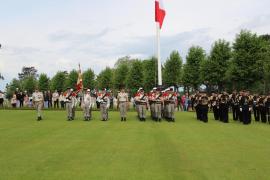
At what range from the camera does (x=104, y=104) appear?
80.6 ft

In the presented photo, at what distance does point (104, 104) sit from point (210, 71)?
3176 cm

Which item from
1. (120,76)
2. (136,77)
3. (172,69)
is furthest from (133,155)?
(120,76)

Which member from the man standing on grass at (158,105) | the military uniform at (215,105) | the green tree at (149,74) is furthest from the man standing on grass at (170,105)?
the green tree at (149,74)

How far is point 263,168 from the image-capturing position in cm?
998

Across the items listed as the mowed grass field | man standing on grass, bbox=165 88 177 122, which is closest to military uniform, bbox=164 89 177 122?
man standing on grass, bbox=165 88 177 122

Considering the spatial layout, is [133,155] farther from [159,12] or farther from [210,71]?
[210,71]

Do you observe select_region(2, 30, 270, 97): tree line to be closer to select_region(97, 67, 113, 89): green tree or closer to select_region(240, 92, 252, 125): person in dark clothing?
select_region(97, 67, 113, 89): green tree

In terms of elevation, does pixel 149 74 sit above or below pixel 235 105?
above

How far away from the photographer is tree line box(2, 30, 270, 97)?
159ft

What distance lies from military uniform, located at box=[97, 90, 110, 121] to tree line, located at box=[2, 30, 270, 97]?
1040 inches

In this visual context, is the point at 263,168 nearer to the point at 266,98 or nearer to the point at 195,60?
the point at 266,98

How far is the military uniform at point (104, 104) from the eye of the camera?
24.4 meters

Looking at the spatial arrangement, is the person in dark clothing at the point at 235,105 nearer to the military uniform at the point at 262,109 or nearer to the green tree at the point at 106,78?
the military uniform at the point at 262,109

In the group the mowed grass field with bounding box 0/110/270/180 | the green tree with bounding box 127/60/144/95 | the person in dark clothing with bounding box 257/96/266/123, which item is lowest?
the mowed grass field with bounding box 0/110/270/180
